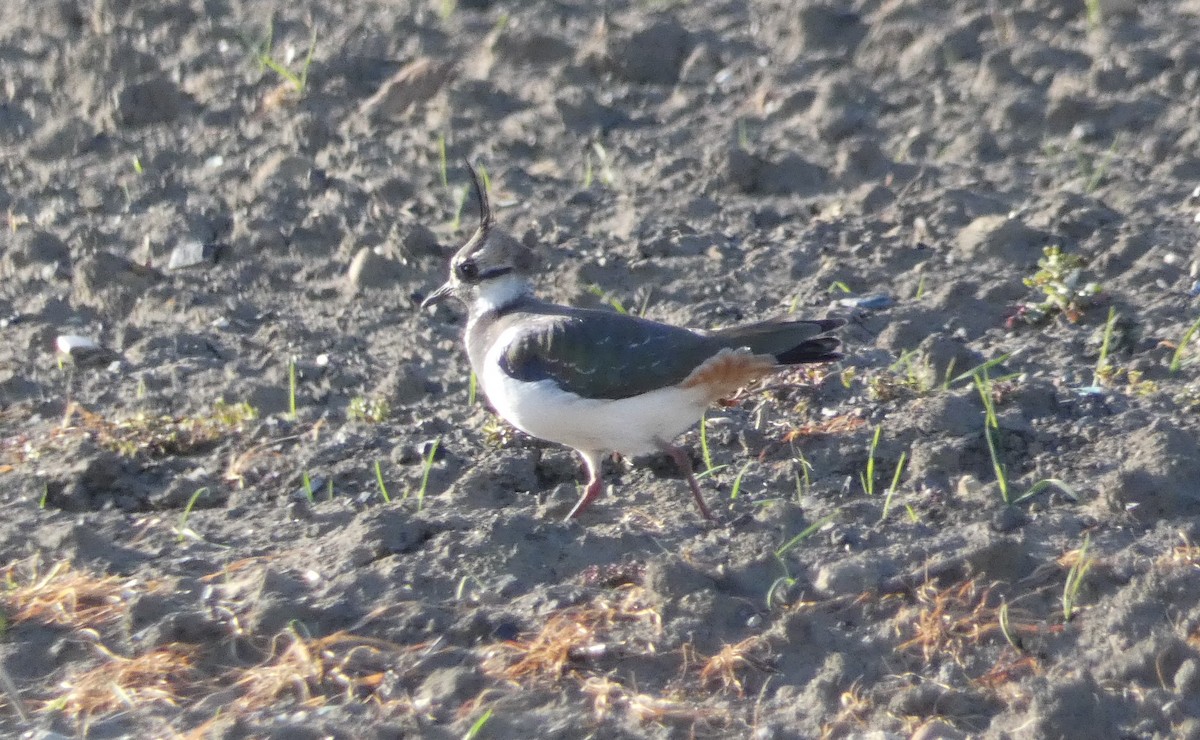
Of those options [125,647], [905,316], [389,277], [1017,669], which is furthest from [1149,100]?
[125,647]

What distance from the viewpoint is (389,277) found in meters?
7.63

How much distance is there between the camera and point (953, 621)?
489cm

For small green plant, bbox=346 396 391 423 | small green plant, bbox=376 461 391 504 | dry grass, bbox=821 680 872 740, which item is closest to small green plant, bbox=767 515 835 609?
dry grass, bbox=821 680 872 740

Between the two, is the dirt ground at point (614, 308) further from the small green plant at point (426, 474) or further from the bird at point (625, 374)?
the bird at point (625, 374)

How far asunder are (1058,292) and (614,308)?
189 cm

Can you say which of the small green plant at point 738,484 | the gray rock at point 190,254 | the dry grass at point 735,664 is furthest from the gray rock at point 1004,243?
the gray rock at point 190,254

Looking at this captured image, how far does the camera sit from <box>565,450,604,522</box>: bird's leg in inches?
226

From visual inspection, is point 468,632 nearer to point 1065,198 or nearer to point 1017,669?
point 1017,669

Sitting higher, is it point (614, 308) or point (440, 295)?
point (440, 295)

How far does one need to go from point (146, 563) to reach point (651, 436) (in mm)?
1775

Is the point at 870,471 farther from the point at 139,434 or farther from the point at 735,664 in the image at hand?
the point at 139,434

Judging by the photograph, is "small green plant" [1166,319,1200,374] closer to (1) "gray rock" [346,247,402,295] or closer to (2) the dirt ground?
(2) the dirt ground

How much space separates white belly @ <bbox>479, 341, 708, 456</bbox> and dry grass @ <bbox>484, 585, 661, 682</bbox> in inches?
28.7

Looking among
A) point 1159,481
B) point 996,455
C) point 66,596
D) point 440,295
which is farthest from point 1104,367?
point 66,596
